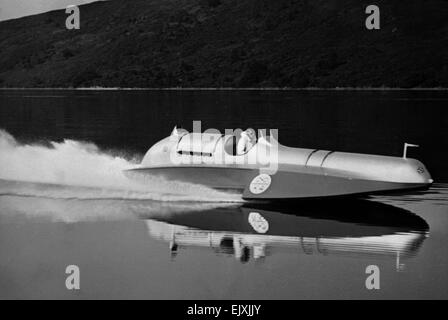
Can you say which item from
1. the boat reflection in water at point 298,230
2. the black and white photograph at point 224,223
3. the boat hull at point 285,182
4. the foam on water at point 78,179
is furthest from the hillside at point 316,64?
the boat reflection in water at point 298,230

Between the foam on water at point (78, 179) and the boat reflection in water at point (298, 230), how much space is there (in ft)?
7.17

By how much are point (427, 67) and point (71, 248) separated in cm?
14695

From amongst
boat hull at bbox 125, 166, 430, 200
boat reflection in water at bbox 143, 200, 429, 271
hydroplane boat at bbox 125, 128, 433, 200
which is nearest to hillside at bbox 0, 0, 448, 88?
hydroplane boat at bbox 125, 128, 433, 200

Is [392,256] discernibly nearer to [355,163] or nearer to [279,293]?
[279,293]

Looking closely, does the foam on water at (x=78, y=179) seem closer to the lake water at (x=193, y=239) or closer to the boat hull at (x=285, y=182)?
the lake water at (x=193, y=239)

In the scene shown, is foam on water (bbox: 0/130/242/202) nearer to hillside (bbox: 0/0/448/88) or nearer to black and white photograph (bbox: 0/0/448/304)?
black and white photograph (bbox: 0/0/448/304)

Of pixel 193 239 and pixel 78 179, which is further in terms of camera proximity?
pixel 78 179

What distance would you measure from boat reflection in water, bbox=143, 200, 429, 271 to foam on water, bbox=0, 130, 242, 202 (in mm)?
2186

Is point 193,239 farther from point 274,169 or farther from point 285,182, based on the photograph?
point 274,169

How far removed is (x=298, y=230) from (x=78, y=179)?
31.4 feet

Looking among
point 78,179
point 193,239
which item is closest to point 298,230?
point 193,239

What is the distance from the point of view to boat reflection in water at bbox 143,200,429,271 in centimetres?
1451

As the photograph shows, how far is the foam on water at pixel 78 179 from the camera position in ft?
68.2

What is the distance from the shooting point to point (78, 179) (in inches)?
927
